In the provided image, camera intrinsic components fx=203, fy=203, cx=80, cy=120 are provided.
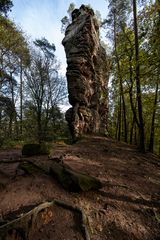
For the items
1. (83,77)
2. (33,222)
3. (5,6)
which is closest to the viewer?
(33,222)

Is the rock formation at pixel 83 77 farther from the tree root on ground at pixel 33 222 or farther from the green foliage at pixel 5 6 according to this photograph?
the tree root on ground at pixel 33 222

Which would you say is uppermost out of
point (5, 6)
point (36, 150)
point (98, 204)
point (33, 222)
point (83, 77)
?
point (5, 6)

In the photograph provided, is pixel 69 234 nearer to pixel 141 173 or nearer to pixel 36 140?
pixel 141 173

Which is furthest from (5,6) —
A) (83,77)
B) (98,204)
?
(98,204)

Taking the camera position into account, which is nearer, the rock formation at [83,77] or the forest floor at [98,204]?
the forest floor at [98,204]

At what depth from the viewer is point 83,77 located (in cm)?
1691

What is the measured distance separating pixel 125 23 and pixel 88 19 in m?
3.33

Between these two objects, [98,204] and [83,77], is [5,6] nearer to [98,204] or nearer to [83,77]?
[83,77]

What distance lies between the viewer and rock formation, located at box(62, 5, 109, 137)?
1617 cm

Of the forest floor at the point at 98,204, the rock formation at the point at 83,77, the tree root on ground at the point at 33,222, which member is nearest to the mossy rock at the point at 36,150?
the forest floor at the point at 98,204

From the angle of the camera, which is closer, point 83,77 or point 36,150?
point 36,150

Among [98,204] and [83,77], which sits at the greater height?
[83,77]

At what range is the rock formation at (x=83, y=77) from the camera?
53.1ft

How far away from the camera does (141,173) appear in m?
7.72
